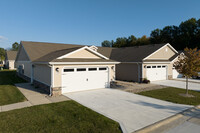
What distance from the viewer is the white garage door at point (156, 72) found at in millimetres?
17484

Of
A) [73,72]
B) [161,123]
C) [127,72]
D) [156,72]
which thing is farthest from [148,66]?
[161,123]

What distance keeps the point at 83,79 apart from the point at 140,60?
27.9 feet

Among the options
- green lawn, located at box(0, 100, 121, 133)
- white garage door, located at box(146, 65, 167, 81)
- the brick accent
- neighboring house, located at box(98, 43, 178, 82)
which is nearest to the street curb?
green lawn, located at box(0, 100, 121, 133)

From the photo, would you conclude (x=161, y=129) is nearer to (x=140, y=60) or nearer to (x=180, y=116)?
(x=180, y=116)

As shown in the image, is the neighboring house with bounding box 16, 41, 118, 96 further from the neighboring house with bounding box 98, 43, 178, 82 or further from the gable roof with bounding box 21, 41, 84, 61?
the neighboring house with bounding box 98, 43, 178, 82

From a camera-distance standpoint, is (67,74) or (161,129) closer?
(161,129)

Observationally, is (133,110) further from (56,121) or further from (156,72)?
(156,72)

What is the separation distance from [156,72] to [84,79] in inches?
439

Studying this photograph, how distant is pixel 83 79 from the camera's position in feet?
37.9

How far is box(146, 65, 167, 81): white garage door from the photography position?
1748 centimetres

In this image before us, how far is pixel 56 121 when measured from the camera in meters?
5.85

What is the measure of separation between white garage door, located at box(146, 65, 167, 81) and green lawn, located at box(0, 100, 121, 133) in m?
12.3

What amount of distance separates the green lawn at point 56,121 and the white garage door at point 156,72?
12344 mm

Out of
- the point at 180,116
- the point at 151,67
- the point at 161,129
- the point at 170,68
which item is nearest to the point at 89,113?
the point at 161,129
